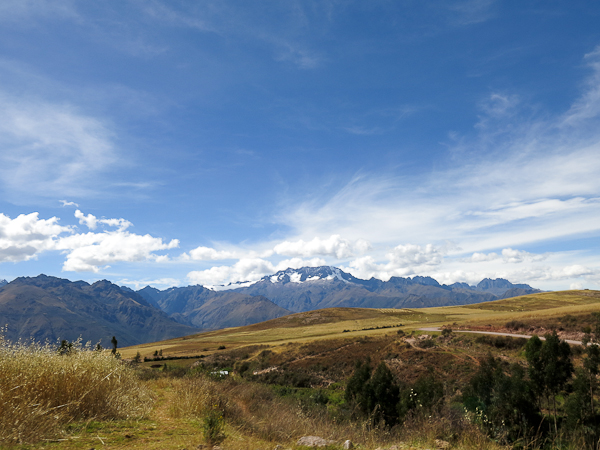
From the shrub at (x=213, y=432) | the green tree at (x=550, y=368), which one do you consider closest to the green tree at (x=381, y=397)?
the green tree at (x=550, y=368)

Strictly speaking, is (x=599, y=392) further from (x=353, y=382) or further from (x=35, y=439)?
(x=35, y=439)

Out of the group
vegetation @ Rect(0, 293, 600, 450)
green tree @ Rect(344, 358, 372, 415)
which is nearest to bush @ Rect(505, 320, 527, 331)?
vegetation @ Rect(0, 293, 600, 450)

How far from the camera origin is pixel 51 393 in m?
7.75

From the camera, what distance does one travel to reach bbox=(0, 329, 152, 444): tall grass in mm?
6410

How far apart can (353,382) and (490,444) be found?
70.4ft

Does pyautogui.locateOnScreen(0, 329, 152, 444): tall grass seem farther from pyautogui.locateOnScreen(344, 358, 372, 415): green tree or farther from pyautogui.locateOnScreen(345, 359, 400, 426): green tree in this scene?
pyautogui.locateOnScreen(344, 358, 372, 415): green tree

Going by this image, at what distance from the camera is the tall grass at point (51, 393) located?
641 centimetres

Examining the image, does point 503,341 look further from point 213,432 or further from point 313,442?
point 213,432

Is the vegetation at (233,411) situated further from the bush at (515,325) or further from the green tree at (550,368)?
the bush at (515,325)

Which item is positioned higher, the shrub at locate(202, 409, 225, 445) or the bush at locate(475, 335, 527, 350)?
the shrub at locate(202, 409, 225, 445)

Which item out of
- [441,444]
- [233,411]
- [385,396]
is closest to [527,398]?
[385,396]

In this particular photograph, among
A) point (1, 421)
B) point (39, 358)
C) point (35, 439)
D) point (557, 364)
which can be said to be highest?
point (39, 358)

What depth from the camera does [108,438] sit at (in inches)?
277

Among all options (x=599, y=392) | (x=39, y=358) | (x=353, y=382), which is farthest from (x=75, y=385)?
(x=599, y=392)
